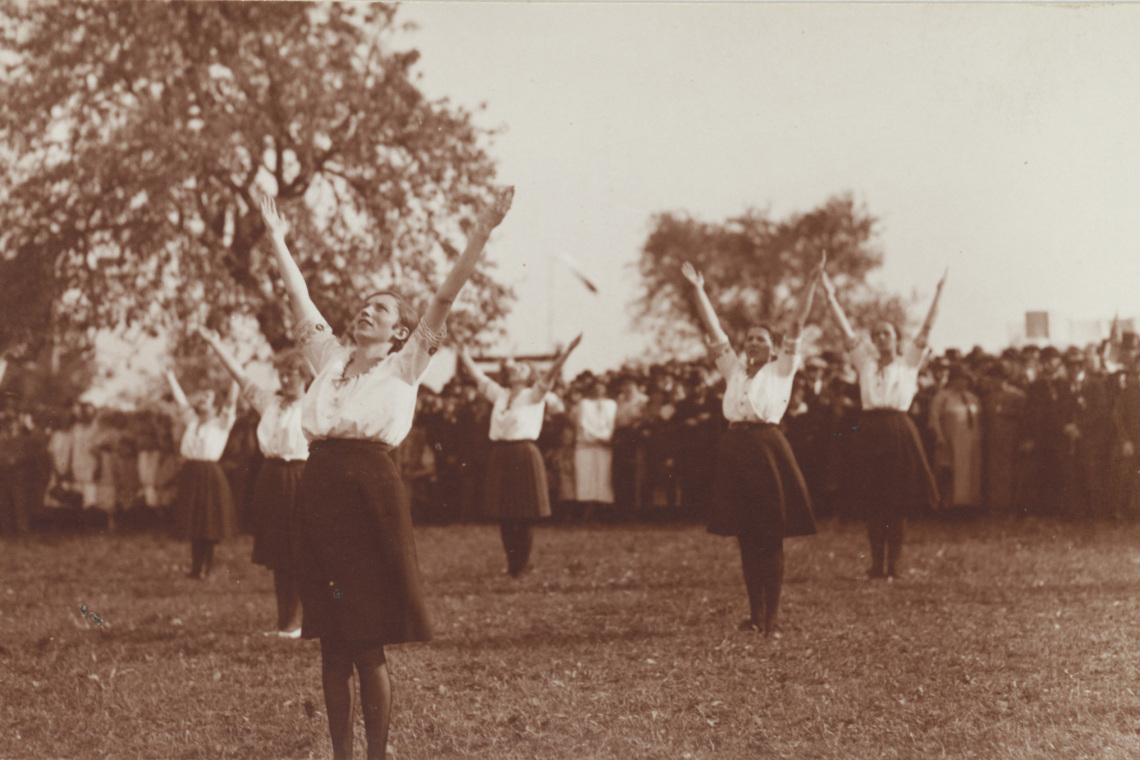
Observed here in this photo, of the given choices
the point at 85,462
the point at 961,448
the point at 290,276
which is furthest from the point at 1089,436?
the point at 85,462

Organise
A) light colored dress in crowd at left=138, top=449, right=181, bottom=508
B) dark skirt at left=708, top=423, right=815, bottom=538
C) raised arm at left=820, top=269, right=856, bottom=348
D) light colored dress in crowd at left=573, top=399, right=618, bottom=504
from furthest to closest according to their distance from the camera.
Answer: light colored dress in crowd at left=138, top=449, right=181, bottom=508
light colored dress in crowd at left=573, top=399, right=618, bottom=504
raised arm at left=820, top=269, right=856, bottom=348
dark skirt at left=708, top=423, right=815, bottom=538

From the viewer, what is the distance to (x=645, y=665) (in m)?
6.74

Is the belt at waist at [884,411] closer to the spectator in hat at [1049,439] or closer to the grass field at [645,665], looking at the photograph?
the grass field at [645,665]

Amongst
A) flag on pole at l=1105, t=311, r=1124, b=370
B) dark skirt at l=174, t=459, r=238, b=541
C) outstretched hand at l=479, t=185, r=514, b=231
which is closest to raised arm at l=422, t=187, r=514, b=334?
outstretched hand at l=479, t=185, r=514, b=231

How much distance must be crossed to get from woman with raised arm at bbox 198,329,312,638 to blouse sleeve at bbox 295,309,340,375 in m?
2.98

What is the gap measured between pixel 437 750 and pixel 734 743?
1341 millimetres

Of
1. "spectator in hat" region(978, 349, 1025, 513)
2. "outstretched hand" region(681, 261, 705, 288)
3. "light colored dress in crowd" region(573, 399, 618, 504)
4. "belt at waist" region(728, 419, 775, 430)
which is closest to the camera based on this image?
"outstretched hand" region(681, 261, 705, 288)

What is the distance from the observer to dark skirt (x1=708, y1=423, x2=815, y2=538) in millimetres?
7543

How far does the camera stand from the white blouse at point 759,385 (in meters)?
7.59

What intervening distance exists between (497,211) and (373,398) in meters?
0.91

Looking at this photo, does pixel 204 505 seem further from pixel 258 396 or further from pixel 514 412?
pixel 258 396

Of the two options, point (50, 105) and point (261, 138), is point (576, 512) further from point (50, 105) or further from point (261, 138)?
point (50, 105)

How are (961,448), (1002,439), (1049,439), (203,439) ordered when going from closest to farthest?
(203,439) < (1049,439) < (1002,439) < (961,448)

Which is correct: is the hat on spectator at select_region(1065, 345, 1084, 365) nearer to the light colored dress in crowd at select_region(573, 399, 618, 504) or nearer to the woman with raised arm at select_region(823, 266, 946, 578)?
the woman with raised arm at select_region(823, 266, 946, 578)
